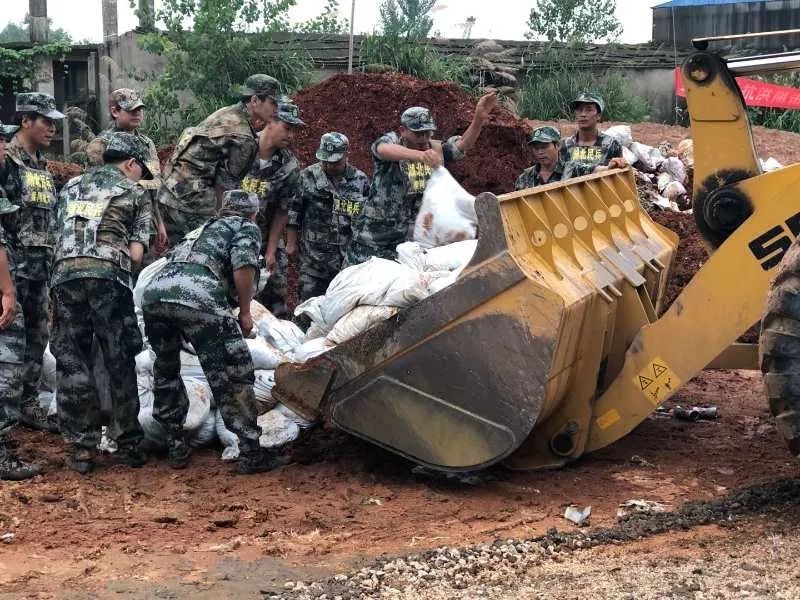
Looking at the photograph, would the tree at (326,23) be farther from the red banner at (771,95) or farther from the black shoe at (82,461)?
the black shoe at (82,461)

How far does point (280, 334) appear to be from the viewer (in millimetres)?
7070

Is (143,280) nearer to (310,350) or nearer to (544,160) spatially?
(310,350)

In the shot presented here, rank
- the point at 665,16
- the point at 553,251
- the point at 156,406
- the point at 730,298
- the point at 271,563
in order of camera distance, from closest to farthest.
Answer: the point at 271,563 → the point at 730,298 → the point at 553,251 → the point at 156,406 → the point at 665,16

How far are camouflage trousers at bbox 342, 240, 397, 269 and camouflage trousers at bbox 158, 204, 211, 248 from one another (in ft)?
3.81

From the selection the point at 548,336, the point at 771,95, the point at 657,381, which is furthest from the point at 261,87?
the point at 771,95

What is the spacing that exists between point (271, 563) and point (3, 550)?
1207 millimetres

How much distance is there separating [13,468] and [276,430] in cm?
141

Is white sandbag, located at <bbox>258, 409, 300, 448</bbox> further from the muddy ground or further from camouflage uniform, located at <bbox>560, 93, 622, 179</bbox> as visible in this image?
camouflage uniform, located at <bbox>560, 93, 622, 179</bbox>

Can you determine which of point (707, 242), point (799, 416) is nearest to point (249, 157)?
point (707, 242)

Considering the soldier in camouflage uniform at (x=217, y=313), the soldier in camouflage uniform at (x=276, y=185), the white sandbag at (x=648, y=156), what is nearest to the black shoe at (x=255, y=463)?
the soldier in camouflage uniform at (x=217, y=313)

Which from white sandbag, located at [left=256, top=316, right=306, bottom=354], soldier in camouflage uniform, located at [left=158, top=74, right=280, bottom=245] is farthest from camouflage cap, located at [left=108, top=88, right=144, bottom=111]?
white sandbag, located at [left=256, top=316, right=306, bottom=354]

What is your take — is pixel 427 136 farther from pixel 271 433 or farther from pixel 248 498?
pixel 248 498

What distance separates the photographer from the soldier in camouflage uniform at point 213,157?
7.62 meters

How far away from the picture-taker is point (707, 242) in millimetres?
5680
